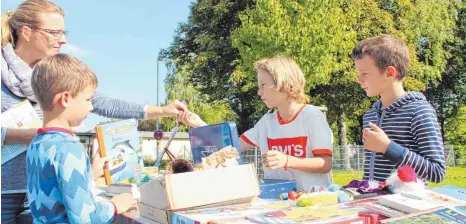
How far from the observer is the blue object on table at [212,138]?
2525mm

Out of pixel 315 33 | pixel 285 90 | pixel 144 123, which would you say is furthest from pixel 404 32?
pixel 144 123

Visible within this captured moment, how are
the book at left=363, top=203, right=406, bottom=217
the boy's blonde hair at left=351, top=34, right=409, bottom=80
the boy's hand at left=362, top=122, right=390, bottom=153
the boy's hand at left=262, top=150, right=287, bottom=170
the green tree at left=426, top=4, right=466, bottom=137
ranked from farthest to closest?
the green tree at left=426, top=4, right=466, bottom=137 → the boy's blonde hair at left=351, top=34, right=409, bottom=80 → the boy's hand at left=262, top=150, right=287, bottom=170 → the boy's hand at left=362, top=122, right=390, bottom=153 → the book at left=363, top=203, right=406, bottom=217

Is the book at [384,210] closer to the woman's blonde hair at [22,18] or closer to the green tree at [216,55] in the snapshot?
the woman's blonde hair at [22,18]

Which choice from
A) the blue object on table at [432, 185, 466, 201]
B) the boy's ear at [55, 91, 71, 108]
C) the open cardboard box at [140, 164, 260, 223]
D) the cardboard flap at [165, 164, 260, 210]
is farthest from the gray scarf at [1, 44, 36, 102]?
the blue object on table at [432, 185, 466, 201]

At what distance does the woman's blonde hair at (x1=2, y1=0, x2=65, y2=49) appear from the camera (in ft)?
8.65

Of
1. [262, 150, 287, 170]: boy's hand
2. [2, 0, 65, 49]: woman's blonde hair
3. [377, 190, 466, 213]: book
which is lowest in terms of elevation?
[377, 190, 466, 213]: book

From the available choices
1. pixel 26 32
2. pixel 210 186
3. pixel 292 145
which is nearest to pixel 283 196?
pixel 210 186

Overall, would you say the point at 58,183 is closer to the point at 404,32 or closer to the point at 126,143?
the point at 126,143

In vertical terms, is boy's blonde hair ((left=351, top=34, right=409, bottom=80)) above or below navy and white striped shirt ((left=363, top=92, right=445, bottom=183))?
above

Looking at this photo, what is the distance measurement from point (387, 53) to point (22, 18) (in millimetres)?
1821

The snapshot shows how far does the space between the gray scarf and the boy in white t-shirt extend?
861 mm

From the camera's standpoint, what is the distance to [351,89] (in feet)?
77.1

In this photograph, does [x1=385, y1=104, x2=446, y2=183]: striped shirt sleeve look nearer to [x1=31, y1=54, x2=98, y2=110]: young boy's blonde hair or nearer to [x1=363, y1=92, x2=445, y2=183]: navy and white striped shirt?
[x1=363, y1=92, x2=445, y2=183]: navy and white striped shirt

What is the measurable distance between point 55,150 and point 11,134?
595 mm
